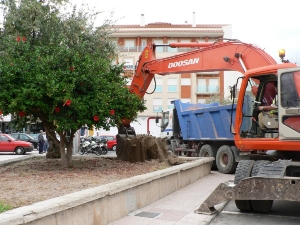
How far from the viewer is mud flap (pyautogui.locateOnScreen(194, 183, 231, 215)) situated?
760cm

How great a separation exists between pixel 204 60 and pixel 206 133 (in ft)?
13.7

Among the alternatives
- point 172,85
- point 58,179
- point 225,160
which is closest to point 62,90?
point 58,179

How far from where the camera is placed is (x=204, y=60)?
1351 cm

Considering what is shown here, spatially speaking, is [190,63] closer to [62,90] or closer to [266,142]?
[62,90]

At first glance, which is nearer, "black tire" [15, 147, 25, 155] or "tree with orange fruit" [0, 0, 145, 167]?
"tree with orange fruit" [0, 0, 145, 167]

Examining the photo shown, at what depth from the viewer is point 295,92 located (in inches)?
309

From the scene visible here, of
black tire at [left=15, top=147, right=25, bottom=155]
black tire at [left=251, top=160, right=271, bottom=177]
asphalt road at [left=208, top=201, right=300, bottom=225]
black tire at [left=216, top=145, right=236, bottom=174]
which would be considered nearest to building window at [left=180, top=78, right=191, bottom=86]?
black tire at [left=15, top=147, right=25, bottom=155]

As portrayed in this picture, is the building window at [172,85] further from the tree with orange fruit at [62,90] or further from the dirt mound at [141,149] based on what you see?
the tree with orange fruit at [62,90]

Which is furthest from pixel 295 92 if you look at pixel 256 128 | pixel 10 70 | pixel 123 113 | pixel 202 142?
pixel 202 142

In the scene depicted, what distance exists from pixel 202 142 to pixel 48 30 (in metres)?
6.94

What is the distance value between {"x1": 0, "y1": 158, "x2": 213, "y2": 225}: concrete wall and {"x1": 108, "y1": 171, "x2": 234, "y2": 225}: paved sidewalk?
15 cm

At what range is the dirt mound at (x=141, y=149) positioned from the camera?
44.8ft

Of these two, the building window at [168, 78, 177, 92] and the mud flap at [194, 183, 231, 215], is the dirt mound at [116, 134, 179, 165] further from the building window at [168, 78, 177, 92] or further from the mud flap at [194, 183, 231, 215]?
the building window at [168, 78, 177, 92]

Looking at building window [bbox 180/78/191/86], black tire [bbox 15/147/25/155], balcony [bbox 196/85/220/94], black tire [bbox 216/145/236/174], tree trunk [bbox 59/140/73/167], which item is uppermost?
building window [bbox 180/78/191/86]
